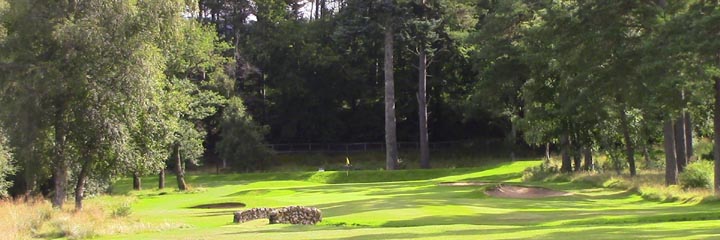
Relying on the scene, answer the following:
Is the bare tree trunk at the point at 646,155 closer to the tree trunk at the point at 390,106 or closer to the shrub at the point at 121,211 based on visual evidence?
the tree trunk at the point at 390,106

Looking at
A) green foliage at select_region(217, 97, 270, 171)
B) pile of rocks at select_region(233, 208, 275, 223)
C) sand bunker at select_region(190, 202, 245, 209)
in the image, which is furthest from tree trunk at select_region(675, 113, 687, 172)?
green foliage at select_region(217, 97, 270, 171)

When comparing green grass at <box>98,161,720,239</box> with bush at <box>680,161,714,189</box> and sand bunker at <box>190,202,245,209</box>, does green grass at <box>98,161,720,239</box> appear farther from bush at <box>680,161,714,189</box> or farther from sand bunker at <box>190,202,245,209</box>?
bush at <box>680,161,714,189</box>

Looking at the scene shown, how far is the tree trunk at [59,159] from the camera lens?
1238 inches

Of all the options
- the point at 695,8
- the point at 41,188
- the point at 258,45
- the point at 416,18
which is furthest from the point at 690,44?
the point at 258,45

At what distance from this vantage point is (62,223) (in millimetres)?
24031

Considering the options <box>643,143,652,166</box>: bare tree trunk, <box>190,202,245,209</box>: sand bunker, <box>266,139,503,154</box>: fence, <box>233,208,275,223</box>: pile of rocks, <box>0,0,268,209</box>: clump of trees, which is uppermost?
<box>0,0,268,209</box>: clump of trees

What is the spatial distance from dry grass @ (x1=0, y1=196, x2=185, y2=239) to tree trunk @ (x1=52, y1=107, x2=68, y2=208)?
10.7ft

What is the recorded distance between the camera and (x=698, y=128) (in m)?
58.1

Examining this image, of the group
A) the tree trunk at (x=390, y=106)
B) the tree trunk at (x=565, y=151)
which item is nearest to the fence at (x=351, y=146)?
the tree trunk at (x=390, y=106)

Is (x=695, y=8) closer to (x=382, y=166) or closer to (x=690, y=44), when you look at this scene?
(x=690, y=44)

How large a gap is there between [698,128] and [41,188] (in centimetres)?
4409

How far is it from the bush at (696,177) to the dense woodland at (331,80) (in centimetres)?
170

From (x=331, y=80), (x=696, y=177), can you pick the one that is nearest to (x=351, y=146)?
(x=331, y=80)

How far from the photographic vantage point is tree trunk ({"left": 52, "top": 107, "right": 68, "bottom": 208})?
31.4 metres
